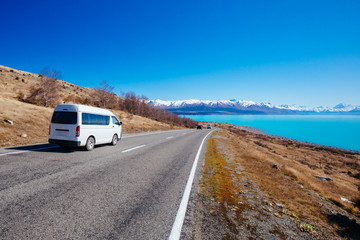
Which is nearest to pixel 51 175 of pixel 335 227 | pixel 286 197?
pixel 286 197

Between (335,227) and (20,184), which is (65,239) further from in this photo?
(335,227)

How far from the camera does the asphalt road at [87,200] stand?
273cm

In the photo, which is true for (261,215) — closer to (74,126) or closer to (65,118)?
(74,126)

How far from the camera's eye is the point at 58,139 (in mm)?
8719

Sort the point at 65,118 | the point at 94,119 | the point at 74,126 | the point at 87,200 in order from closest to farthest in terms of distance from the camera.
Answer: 1. the point at 87,200
2. the point at 74,126
3. the point at 65,118
4. the point at 94,119

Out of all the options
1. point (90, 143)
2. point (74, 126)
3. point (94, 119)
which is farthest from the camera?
point (94, 119)

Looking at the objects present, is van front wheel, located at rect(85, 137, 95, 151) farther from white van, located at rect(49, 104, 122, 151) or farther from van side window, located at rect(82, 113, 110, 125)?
van side window, located at rect(82, 113, 110, 125)

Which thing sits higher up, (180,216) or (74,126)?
(74,126)

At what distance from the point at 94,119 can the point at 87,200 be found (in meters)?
7.09

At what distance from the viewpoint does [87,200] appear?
12.3ft

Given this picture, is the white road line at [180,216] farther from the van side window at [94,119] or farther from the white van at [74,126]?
the van side window at [94,119]

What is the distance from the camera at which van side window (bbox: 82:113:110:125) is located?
9109mm

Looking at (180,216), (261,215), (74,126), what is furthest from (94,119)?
(261,215)

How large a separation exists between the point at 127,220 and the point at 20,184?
3464 millimetres
